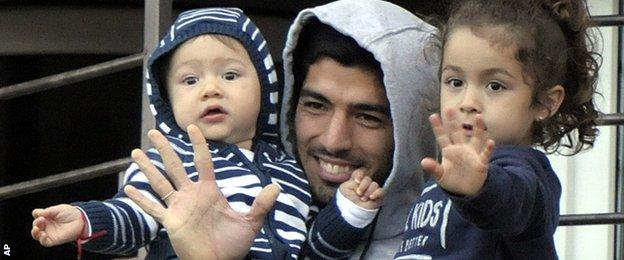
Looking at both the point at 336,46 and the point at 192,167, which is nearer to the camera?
the point at 192,167

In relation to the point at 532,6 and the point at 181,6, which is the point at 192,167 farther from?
the point at 181,6

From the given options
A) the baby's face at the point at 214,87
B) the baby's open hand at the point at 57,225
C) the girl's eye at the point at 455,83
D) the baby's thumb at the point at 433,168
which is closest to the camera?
the baby's thumb at the point at 433,168

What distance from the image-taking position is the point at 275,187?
2.56 meters

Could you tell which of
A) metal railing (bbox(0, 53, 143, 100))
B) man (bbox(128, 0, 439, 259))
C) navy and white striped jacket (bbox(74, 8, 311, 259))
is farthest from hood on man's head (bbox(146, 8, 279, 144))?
metal railing (bbox(0, 53, 143, 100))

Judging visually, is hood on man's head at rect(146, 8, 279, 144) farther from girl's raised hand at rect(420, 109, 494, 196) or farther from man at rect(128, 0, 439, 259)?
girl's raised hand at rect(420, 109, 494, 196)

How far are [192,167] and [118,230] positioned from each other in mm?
184

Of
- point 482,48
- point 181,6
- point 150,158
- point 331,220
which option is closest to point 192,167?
point 150,158

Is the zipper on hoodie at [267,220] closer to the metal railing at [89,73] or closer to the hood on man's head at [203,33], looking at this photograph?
the hood on man's head at [203,33]

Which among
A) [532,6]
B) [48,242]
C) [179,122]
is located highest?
[532,6]

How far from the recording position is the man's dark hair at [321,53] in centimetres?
289

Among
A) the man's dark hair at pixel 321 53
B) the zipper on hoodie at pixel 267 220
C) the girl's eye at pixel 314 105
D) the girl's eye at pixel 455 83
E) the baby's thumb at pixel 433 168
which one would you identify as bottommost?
the zipper on hoodie at pixel 267 220

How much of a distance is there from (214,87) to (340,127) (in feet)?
0.84

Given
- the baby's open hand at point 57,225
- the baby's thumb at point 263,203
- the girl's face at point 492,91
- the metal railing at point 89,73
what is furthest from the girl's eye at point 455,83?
the metal railing at point 89,73

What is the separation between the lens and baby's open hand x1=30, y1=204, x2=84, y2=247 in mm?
2480
